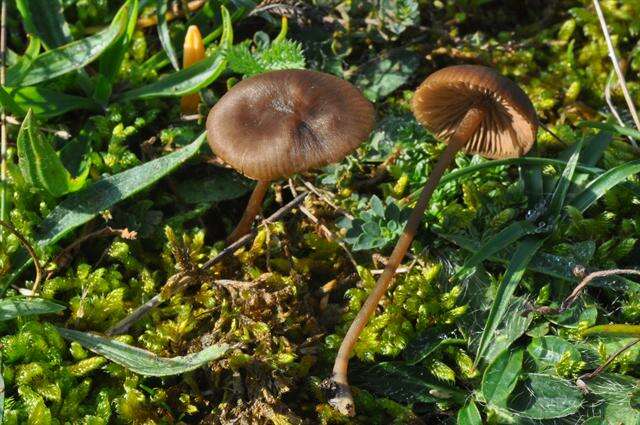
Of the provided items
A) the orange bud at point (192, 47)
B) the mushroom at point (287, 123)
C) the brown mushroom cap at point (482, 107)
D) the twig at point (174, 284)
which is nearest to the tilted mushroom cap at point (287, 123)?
the mushroom at point (287, 123)

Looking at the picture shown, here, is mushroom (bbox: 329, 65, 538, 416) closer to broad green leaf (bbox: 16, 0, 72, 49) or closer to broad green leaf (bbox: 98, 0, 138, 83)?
broad green leaf (bbox: 98, 0, 138, 83)

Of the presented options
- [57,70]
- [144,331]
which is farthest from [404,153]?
[57,70]

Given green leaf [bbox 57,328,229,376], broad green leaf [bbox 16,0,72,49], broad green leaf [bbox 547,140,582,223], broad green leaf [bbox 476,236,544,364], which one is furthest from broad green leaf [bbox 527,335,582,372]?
broad green leaf [bbox 16,0,72,49]

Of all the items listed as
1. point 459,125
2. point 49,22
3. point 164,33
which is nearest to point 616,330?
point 459,125

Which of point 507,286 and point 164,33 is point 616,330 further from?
point 164,33

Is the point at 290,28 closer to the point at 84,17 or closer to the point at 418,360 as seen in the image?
the point at 84,17

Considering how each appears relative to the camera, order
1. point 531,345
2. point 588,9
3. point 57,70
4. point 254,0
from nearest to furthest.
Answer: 1. point 531,345
2. point 57,70
3. point 254,0
4. point 588,9
